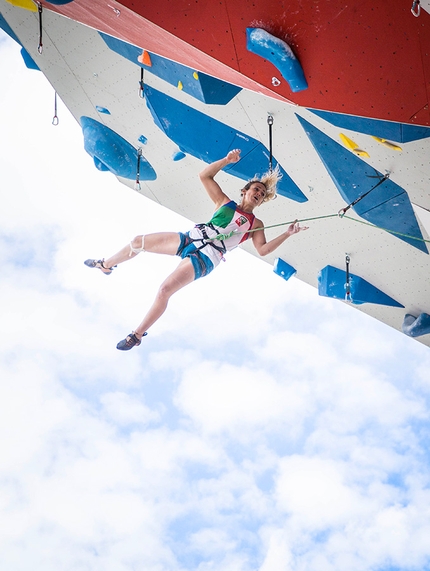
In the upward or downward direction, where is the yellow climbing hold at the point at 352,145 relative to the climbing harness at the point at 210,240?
upward

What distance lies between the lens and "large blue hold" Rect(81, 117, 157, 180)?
4.55 metres

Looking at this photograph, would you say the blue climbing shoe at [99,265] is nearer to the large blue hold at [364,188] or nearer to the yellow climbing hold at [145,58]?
the yellow climbing hold at [145,58]

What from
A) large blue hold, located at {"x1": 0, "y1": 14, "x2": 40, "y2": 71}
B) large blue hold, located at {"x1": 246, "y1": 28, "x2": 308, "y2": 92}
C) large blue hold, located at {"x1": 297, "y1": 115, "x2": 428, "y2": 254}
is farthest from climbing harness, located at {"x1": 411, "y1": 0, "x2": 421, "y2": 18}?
large blue hold, located at {"x1": 0, "y1": 14, "x2": 40, "y2": 71}

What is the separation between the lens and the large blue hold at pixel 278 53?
8.86 feet

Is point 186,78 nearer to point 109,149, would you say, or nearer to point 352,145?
point 352,145

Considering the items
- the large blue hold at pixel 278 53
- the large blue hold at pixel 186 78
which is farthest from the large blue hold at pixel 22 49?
the large blue hold at pixel 278 53

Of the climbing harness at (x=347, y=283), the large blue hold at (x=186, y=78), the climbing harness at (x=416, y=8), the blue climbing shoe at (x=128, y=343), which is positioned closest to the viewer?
the climbing harness at (x=416, y=8)

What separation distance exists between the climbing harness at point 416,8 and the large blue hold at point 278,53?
19.9 inches

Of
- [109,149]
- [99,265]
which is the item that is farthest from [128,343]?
[109,149]

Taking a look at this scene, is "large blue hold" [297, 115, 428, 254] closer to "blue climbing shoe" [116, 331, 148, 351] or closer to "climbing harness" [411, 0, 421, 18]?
"climbing harness" [411, 0, 421, 18]

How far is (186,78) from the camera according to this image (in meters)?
3.65

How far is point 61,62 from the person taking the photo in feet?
14.1

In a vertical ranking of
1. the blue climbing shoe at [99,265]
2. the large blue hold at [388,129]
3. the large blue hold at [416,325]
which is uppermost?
the large blue hold at [416,325]

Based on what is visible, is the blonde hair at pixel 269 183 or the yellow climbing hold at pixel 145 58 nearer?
the blonde hair at pixel 269 183
